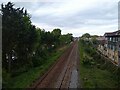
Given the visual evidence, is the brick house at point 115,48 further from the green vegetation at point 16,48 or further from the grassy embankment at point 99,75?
the green vegetation at point 16,48

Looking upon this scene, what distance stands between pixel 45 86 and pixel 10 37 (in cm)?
805

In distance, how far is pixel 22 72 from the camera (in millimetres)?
30453

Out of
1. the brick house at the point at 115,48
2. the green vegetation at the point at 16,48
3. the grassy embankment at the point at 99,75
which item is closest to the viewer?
the grassy embankment at the point at 99,75

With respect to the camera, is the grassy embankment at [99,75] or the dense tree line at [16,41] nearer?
the grassy embankment at [99,75]

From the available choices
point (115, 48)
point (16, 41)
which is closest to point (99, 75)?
point (16, 41)

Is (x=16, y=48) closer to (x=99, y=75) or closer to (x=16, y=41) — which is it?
(x=16, y=41)

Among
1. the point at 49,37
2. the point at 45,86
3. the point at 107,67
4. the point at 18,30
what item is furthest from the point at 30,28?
the point at 49,37

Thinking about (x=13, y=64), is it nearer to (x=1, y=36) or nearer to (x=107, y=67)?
(x=1, y=36)

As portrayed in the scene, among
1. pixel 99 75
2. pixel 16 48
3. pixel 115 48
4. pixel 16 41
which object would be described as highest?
pixel 16 41

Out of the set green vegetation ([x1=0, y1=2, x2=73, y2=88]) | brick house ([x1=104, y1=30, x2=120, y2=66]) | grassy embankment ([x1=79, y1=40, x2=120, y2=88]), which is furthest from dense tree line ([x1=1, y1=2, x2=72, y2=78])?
brick house ([x1=104, y1=30, x2=120, y2=66])

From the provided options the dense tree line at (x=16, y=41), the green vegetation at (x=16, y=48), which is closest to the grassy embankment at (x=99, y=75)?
the green vegetation at (x=16, y=48)

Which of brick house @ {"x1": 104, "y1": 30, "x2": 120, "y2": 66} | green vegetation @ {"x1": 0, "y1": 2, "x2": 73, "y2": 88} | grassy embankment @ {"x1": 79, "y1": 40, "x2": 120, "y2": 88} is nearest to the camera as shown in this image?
grassy embankment @ {"x1": 79, "y1": 40, "x2": 120, "y2": 88}

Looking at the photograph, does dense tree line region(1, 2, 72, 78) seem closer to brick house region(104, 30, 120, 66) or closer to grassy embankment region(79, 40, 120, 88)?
grassy embankment region(79, 40, 120, 88)

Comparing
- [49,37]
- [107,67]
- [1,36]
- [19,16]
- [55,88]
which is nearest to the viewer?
[55,88]
